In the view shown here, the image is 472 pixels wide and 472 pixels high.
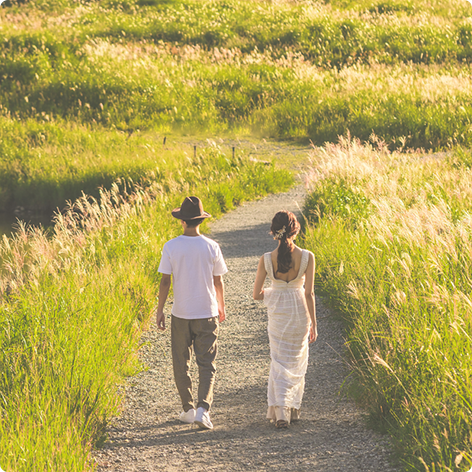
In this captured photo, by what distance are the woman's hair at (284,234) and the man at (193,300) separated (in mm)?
509

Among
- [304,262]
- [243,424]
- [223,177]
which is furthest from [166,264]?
[223,177]

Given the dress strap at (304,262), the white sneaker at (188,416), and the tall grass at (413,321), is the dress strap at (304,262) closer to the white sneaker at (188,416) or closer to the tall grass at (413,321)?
the tall grass at (413,321)

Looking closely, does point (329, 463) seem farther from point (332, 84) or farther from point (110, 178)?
point (332, 84)

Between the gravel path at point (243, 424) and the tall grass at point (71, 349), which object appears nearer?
the tall grass at point (71, 349)

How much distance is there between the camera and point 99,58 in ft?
80.6

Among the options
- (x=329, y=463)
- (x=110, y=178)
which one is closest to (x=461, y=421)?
(x=329, y=463)

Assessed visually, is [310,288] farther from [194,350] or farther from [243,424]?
[243,424]

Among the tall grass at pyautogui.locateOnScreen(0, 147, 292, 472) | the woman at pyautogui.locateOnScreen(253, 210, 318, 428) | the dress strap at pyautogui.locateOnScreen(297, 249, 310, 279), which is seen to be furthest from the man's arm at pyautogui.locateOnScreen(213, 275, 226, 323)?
the tall grass at pyautogui.locateOnScreen(0, 147, 292, 472)

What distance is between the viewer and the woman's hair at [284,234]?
15.2ft

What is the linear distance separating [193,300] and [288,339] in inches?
31.1

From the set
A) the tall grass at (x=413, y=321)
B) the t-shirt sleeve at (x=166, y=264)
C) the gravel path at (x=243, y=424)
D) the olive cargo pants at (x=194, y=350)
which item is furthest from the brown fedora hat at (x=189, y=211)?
the gravel path at (x=243, y=424)

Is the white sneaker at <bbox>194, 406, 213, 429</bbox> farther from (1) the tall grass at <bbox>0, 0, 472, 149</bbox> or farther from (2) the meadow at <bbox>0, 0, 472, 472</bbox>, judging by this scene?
(1) the tall grass at <bbox>0, 0, 472, 149</bbox>

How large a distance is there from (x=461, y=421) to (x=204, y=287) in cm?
207

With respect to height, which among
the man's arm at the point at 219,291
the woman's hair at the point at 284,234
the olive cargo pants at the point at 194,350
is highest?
the woman's hair at the point at 284,234
